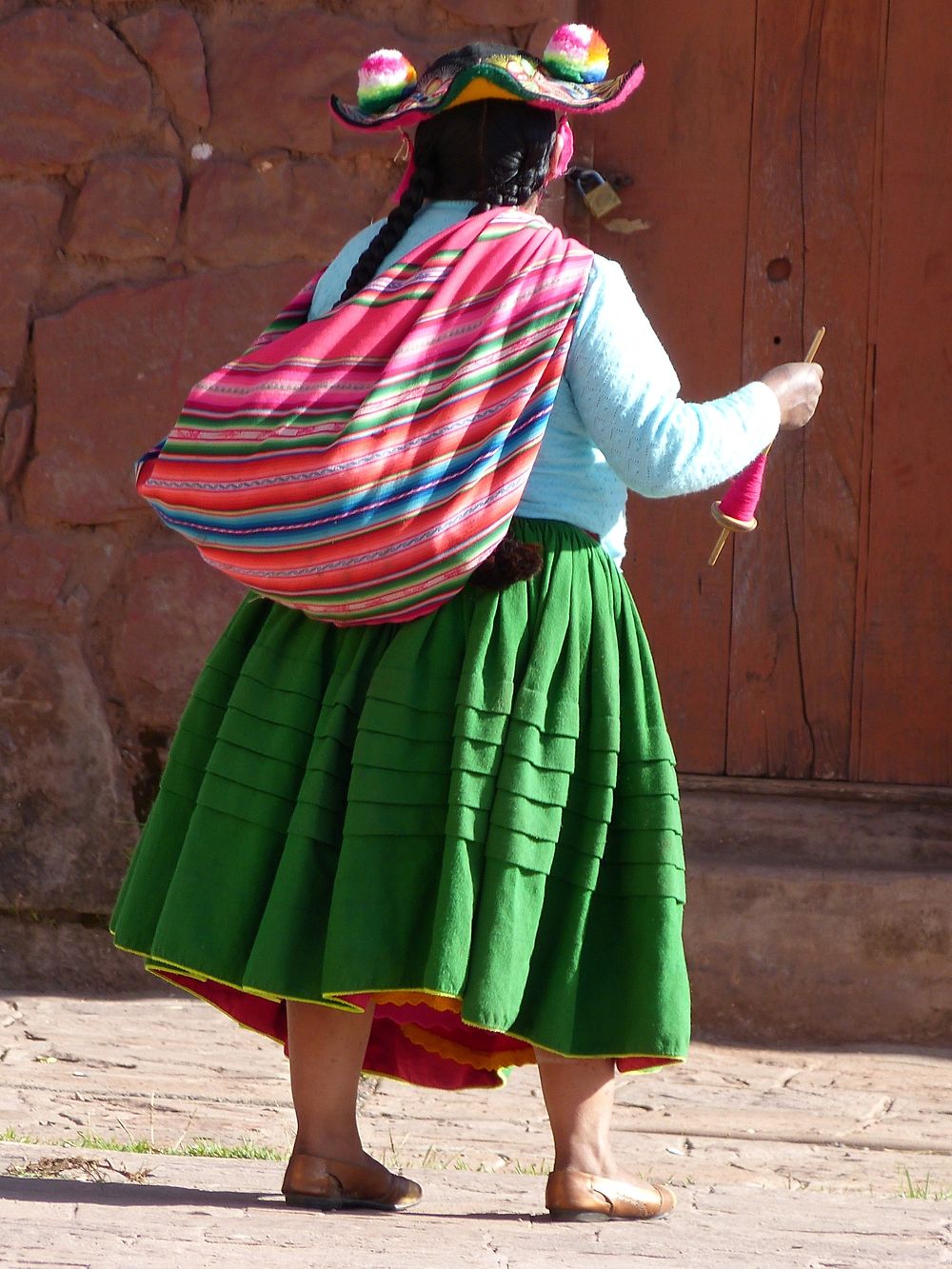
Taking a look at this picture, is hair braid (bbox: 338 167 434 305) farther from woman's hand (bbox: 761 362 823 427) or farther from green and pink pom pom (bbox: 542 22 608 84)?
woman's hand (bbox: 761 362 823 427)

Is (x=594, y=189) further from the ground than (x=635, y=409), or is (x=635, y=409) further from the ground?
(x=594, y=189)

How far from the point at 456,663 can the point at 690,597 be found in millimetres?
1890

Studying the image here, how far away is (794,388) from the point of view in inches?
89.6

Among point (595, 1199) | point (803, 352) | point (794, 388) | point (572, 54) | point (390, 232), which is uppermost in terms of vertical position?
point (803, 352)

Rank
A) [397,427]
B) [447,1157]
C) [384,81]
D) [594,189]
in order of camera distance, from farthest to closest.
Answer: [594,189]
[447,1157]
[384,81]
[397,427]

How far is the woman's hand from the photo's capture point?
2.26 m

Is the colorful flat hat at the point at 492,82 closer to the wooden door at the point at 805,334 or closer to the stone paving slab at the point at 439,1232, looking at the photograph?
the stone paving slab at the point at 439,1232

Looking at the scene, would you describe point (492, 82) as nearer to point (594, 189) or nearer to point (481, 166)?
point (481, 166)

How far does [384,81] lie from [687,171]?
5.82 feet

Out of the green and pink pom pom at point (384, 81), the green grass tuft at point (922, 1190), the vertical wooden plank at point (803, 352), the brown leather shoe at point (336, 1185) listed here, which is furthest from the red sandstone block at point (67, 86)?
the green grass tuft at point (922, 1190)

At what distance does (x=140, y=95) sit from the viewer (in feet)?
12.0

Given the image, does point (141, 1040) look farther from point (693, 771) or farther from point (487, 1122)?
point (693, 771)

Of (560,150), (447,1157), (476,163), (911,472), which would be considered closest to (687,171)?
(911,472)

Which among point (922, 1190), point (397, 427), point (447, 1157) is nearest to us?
point (397, 427)
